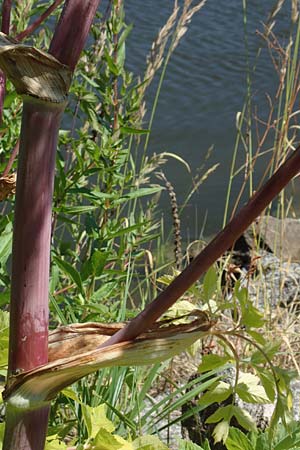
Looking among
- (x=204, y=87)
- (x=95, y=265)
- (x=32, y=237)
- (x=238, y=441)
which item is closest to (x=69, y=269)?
(x=95, y=265)

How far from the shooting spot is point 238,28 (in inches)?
337

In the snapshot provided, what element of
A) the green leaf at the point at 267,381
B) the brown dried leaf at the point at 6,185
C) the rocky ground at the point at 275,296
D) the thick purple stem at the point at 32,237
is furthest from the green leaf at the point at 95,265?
the thick purple stem at the point at 32,237

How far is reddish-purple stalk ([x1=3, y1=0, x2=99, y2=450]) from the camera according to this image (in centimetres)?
65

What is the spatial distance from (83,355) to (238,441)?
1.59 feet

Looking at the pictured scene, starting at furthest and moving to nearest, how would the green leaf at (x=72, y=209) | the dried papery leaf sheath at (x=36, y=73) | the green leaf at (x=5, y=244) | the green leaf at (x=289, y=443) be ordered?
the green leaf at (x=72, y=209)
the green leaf at (x=5, y=244)
the green leaf at (x=289, y=443)
the dried papery leaf sheath at (x=36, y=73)

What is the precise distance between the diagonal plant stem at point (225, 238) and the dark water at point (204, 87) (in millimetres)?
4383

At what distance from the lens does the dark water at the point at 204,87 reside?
571cm

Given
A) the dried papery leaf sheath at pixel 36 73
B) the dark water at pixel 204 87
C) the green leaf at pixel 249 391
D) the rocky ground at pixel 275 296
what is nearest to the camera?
the dried papery leaf sheath at pixel 36 73

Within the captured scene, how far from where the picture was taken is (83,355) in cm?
70

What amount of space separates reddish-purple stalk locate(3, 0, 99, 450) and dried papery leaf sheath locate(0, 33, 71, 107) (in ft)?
0.03

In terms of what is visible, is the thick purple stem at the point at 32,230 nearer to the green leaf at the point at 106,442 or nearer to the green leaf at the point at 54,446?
the green leaf at the point at 106,442

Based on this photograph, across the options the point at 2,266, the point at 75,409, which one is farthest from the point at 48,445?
the point at 2,266

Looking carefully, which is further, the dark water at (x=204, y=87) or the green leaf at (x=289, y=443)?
the dark water at (x=204, y=87)

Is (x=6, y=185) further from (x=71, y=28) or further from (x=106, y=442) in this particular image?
(x=71, y=28)
